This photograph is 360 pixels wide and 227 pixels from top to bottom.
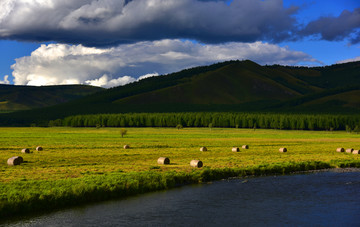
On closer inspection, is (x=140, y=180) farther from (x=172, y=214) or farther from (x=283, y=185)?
(x=283, y=185)

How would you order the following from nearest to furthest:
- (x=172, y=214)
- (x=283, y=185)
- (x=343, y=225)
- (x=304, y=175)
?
1. (x=343, y=225)
2. (x=172, y=214)
3. (x=283, y=185)
4. (x=304, y=175)

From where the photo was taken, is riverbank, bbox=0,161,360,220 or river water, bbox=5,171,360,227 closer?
river water, bbox=5,171,360,227

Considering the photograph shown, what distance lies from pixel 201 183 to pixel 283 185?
8.51 m

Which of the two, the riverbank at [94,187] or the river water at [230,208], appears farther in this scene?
the riverbank at [94,187]

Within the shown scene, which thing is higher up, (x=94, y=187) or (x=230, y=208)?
(x=94, y=187)

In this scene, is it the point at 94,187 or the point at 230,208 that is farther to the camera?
the point at 94,187

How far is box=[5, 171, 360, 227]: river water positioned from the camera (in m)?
26.7

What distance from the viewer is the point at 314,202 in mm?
32812

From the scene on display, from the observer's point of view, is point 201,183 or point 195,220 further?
point 201,183

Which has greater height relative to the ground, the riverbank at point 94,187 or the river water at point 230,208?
the riverbank at point 94,187

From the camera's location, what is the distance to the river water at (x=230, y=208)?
2669cm

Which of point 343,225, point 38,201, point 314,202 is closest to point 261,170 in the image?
point 314,202

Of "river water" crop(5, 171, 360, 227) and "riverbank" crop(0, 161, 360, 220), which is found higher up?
"riverbank" crop(0, 161, 360, 220)

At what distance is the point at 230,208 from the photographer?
3031cm
